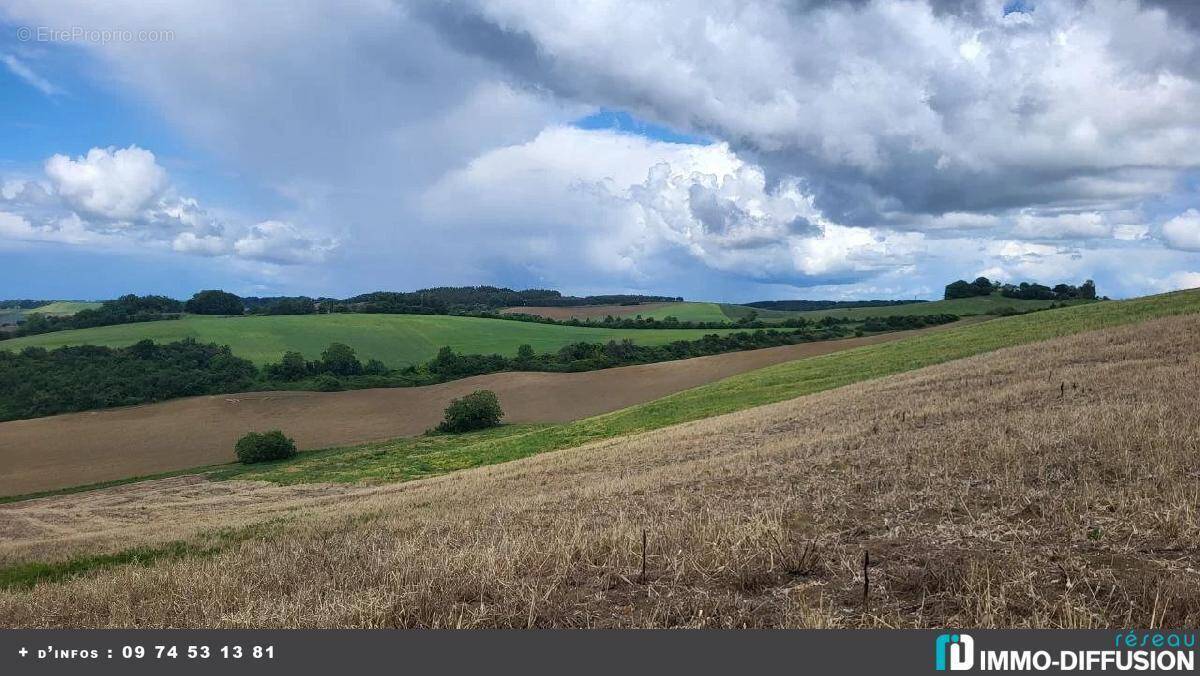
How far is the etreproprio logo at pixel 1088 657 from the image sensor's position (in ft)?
13.9

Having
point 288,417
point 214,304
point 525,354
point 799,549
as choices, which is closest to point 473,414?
point 288,417

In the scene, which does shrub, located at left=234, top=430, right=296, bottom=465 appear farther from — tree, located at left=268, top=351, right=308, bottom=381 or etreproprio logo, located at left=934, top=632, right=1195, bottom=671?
etreproprio logo, located at left=934, top=632, right=1195, bottom=671

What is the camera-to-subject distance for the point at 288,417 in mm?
78000

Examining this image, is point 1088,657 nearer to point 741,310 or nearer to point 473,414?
point 473,414

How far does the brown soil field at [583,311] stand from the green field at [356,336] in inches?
1173

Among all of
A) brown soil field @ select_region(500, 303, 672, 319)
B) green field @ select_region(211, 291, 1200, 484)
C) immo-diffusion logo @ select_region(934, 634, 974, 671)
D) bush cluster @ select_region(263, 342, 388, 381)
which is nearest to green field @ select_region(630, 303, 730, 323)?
brown soil field @ select_region(500, 303, 672, 319)

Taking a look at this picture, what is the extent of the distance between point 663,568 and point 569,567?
1.01 m

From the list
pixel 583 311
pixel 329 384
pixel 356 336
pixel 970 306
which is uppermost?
pixel 583 311

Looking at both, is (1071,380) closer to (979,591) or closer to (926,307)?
(979,591)

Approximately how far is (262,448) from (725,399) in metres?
45.4

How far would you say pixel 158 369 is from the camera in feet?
329

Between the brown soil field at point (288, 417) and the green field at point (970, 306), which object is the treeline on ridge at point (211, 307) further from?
the green field at point (970, 306)

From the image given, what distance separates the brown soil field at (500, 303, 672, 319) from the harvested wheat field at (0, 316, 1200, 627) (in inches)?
6137

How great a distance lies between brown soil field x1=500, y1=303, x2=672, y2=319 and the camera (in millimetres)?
172125
